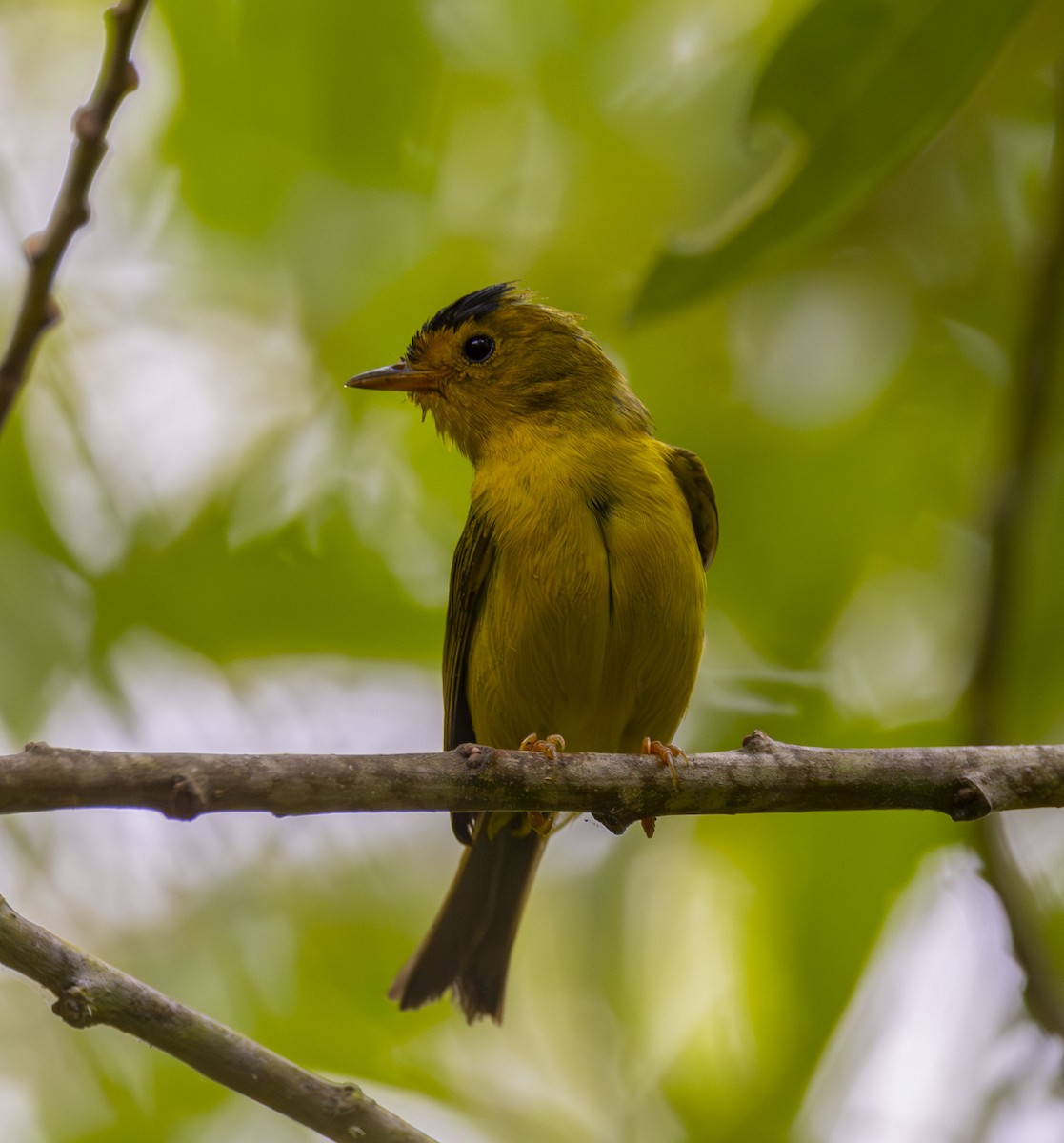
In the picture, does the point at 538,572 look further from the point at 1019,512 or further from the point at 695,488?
the point at 1019,512

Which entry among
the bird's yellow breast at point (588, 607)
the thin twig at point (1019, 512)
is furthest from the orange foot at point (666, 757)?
the thin twig at point (1019, 512)

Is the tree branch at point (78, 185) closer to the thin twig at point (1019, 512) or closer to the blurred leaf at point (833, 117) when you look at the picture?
the blurred leaf at point (833, 117)

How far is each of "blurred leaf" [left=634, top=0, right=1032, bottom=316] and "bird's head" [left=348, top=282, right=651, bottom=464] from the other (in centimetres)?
171

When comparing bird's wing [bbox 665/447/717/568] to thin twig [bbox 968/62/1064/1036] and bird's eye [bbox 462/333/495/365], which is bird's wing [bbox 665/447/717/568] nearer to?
bird's eye [bbox 462/333/495/365]

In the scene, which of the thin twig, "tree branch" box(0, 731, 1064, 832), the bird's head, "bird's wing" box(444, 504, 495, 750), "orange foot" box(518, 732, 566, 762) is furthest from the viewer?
the bird's head

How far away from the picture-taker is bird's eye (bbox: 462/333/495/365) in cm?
533

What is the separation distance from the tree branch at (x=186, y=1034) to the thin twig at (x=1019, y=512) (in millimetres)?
1966

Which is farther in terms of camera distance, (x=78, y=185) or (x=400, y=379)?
(x=400, y=379)

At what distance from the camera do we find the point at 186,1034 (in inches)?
109

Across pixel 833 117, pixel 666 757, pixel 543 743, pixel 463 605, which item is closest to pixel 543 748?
pixel 543 743

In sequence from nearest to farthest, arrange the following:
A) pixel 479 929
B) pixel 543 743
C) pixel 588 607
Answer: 1. pixel 543 743
2. pixel 588 607
3. pixel 479 929

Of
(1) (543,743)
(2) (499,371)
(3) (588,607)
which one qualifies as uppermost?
(2) (499,371)

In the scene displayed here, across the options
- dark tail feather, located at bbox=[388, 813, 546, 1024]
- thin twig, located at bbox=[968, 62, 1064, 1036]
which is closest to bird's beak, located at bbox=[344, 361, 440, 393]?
dark tail feather, located at bbox=[388, 813, 546, 1024]

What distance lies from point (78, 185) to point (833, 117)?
199 cm
